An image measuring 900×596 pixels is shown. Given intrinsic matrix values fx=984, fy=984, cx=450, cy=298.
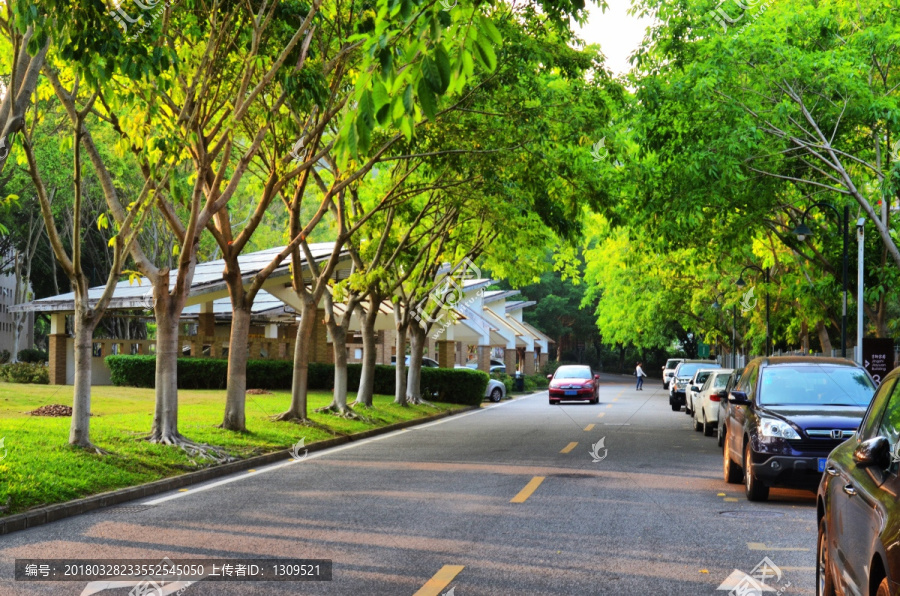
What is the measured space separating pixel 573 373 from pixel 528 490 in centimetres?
2863

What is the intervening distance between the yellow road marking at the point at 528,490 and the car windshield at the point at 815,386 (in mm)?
3051

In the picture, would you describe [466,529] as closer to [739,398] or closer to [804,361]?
[739,398]

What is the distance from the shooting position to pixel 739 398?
1227 centimetres

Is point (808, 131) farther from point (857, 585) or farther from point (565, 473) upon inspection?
point (857, 585)

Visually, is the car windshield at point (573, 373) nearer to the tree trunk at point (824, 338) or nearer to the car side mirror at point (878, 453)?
the tree trunk at point (824, 338)

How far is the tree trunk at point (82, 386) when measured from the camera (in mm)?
13211

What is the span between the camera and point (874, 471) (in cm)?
474

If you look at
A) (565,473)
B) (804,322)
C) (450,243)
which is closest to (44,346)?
(450,243)

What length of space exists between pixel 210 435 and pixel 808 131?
1392 cm

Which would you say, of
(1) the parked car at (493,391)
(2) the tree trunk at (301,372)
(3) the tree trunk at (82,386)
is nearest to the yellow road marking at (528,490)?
(3) the tree trunk at (82,386)

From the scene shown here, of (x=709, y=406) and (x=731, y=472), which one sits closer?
(x=731, y=472)

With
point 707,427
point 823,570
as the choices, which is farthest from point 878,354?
point 823,570

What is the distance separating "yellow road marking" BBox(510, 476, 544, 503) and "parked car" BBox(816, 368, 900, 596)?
5.55 m

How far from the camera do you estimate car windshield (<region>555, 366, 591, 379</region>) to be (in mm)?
40419
